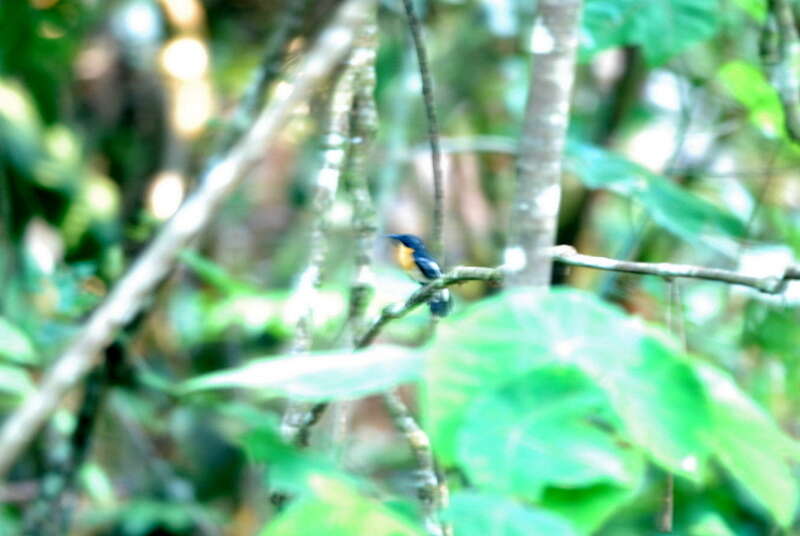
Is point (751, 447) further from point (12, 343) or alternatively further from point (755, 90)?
point (755, 90)

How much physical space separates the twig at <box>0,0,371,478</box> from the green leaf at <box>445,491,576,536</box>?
0.30m

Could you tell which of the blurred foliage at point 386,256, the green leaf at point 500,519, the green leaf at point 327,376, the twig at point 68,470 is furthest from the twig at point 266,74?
the green leaf at point 500,519

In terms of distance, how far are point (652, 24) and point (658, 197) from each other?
0.45 meters

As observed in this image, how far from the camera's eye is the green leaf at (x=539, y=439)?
1.76ft

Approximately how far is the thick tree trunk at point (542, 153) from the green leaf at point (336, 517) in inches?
15.6

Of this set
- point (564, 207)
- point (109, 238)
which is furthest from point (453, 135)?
point (109, 238)

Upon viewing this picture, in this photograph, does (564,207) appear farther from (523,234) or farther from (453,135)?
(523,234)

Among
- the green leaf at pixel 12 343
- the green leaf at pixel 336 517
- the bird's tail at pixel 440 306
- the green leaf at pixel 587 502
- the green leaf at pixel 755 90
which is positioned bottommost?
the bird's tail at pixel 440 306

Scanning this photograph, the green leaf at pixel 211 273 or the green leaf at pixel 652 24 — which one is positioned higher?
the green leaf at pixel 652 24

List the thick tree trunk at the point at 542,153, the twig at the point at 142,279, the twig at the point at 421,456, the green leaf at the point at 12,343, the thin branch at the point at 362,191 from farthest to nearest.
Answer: the thin branch at the point at 362,191 < the twig at the point at 421,456 < the thick tree trunk at the point at 542,153 < the green leaf at the point at 12,343 < the twig at the point at 142,279

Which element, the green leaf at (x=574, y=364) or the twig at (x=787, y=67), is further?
the twig at (x=787, y=67)

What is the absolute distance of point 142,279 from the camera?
0.74 m

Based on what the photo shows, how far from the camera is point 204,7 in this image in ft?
12.4

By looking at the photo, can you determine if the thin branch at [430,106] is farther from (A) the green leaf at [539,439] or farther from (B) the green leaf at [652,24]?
(B) the green leaf at [652,24]
